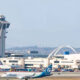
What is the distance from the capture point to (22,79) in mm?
96312

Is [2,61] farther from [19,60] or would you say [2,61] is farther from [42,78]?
[42,78]

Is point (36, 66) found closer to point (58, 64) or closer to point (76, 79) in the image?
point (58, 64)

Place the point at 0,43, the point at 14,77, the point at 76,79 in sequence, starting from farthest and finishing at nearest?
the point at 0,43, the point at 14,77, the point at 76,79

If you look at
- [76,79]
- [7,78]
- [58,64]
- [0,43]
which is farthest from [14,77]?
[0,43]

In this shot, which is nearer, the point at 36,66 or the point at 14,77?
the point at 14,77

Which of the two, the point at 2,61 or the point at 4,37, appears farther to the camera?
the point at 4,37

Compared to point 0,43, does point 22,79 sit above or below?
below

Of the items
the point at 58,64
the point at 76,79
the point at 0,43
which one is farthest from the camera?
the point at 0,43

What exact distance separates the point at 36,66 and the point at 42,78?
239 feet

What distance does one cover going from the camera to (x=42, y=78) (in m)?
97.3

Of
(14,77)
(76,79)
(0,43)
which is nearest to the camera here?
(76,79)

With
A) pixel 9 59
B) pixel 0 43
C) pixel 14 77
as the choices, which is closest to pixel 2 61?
pixel 9 59

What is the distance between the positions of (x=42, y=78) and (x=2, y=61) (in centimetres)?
7893

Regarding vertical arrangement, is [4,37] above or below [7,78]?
above
